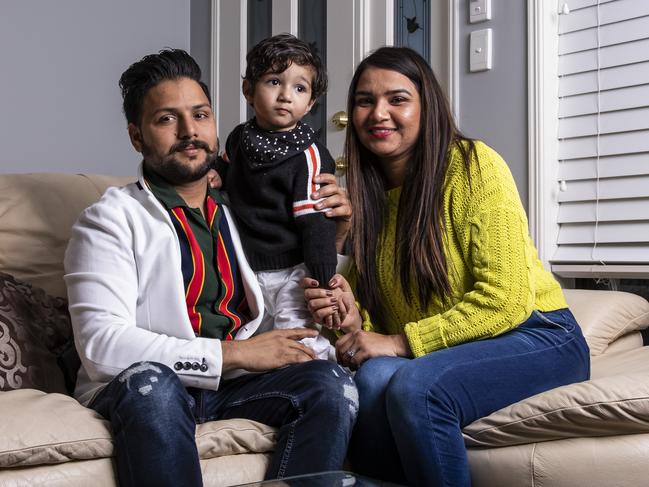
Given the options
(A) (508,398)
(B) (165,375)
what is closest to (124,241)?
(B) (165,375)

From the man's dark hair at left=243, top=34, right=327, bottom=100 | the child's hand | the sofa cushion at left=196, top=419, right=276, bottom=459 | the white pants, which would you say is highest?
the man's dark hair at left=243, top=34, right=327, bottom=100

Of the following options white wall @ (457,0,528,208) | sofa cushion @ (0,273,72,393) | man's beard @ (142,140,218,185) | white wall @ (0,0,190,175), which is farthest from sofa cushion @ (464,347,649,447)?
white wall @ (0,0,190,175)

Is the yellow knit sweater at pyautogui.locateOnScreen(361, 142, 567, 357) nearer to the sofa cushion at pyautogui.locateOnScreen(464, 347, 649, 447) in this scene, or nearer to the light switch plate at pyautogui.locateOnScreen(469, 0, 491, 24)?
the sofa cushion at pyautogui.locateOnScreen(464, 347, 649, 447)

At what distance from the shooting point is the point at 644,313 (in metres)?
2.34

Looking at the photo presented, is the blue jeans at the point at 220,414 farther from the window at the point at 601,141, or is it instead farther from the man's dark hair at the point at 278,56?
the window at the point at 601,141

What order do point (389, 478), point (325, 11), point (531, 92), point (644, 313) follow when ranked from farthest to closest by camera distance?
point (325, 11) → point (531, 92) → point (644, 313) → point (389, 478)

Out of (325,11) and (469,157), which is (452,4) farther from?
(469,157)

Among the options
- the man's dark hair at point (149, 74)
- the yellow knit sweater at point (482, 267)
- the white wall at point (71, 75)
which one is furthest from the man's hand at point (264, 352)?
the white wall at point (71, 75)

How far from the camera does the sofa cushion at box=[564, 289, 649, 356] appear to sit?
7.20 ft

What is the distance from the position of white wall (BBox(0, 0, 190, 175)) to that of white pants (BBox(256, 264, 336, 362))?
1.95m

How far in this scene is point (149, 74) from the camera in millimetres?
1738

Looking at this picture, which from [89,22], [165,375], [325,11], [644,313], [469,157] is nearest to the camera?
[165,375]

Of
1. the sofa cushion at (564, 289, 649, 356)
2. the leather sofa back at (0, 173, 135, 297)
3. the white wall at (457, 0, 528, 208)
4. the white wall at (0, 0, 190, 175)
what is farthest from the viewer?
the white wall at (0, 0, 190, 175)

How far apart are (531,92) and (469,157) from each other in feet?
3.19
